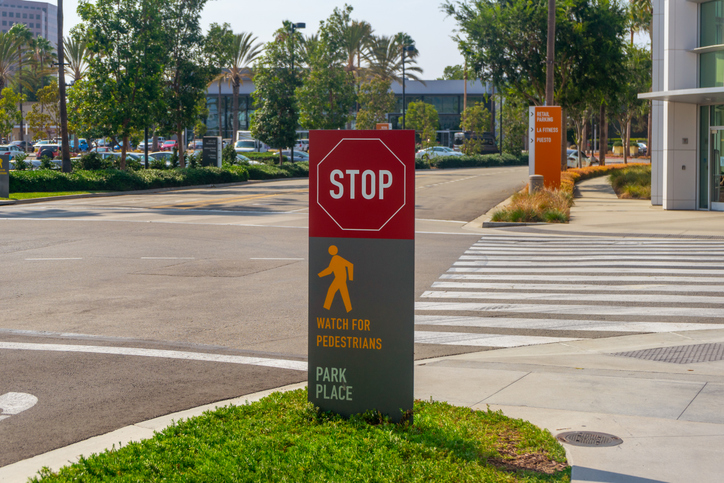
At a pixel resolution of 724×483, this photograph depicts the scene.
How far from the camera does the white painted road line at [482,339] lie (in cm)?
821

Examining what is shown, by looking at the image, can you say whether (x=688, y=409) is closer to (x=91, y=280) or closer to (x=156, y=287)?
(x=156, y=287)

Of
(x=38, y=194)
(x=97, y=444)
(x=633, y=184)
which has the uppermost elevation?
(x=633, y=184)

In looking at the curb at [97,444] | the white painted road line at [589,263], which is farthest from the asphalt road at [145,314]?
the white painted road line at [589,263]

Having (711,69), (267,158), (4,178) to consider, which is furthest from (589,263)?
(267,158)

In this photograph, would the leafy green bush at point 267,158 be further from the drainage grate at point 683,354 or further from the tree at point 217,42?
the drainage grate at point 683,354

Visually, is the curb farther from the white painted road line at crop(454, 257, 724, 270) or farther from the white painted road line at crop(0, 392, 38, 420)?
the white painted road line at crop(454, 257, 724, 270)

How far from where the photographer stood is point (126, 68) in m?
38.0

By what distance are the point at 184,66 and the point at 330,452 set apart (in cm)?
4101

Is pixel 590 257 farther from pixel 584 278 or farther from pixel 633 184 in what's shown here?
pixel 633 184

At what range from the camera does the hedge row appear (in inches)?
1273

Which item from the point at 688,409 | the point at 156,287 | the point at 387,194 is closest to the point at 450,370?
the point at 688,409

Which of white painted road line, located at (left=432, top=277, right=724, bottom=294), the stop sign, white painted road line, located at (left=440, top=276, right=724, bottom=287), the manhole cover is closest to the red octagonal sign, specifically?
the stop sign

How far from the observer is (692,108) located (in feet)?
81.6

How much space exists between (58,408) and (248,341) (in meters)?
2.63
